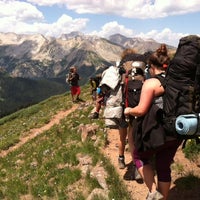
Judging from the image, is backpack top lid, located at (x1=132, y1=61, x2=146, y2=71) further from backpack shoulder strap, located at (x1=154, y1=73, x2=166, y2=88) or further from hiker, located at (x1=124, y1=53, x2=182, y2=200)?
backpack shoulder strap, located at (x1=154, y1=73, x2=166, y2=88)

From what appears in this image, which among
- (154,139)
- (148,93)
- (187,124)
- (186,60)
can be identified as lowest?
(154,139)

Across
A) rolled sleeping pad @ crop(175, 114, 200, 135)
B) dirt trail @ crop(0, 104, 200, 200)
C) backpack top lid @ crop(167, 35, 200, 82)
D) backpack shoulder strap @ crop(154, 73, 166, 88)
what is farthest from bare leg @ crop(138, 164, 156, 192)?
backpack top lid @ crop(167, 35, 200, 82)

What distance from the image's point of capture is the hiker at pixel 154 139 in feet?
22.1

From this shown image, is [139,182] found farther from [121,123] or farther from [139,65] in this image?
[139,65]

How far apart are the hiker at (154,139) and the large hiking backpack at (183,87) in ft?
0.74

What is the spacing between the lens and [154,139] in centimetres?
671

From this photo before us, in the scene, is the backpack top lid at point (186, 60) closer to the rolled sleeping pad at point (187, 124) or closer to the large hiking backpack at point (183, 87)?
the large hiking backpack at point (183, 87)

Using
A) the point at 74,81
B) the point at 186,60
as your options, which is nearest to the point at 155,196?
the point at 186,60

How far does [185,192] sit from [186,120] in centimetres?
366

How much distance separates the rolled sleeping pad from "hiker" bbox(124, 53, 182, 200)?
50cm

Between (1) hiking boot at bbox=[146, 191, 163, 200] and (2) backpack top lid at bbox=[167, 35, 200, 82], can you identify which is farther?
(1) hiking boot at bbox=[146, 191, 163, 200]

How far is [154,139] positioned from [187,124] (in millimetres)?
830

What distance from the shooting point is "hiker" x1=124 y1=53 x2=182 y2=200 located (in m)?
6.74

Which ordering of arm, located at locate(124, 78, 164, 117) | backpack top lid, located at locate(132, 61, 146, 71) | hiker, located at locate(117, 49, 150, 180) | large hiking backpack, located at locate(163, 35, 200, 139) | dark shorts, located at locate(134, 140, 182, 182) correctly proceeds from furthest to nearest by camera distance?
backpack top lid, located at locate(132, 61, 146, 71), hiker, located at locate(117, 49, 150, 180), dark shorts, located at locate(134, 140, 182, 182), arm, located at locate(124, 78, 164, 117), large hiking backpack, located at locate(163, 35, 200, 139)
